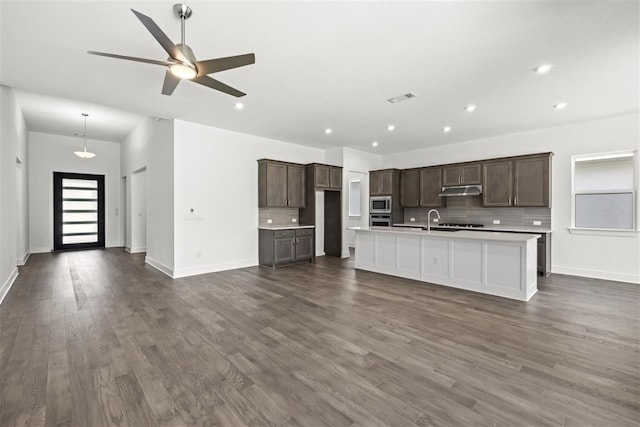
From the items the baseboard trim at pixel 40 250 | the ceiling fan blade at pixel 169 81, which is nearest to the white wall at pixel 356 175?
the ceiling fan blade at pixel 169 81

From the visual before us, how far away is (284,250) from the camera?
246 inches

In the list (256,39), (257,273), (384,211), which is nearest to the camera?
(256,39)

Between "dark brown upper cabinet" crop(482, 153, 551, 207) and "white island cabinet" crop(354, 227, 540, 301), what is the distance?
5.73 feet

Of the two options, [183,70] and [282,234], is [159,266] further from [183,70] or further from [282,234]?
[183,70]

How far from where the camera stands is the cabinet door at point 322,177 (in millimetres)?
7001

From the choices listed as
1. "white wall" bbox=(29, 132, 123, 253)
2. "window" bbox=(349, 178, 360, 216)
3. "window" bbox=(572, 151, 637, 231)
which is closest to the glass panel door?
"white wall" bbox=(29, 132, 123, 253)

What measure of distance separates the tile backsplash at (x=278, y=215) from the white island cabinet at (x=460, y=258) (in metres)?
2.06

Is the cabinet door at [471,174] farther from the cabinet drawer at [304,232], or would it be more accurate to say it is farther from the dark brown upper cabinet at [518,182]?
the cabinet drawer at [304,232]

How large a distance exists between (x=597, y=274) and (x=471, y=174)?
2.88m

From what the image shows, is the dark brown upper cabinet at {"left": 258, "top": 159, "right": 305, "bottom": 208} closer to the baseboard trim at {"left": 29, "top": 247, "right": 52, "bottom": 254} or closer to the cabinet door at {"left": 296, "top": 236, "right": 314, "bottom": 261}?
the cabinet door at {"left": 296, "top": 236, "right": 314, "bottom": 261}

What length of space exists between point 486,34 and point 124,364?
4262 mm

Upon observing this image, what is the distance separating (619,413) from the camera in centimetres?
180

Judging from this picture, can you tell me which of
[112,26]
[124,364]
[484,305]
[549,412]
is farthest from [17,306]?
[484,305]

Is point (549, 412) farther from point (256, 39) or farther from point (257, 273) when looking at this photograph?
point (257, 273)
